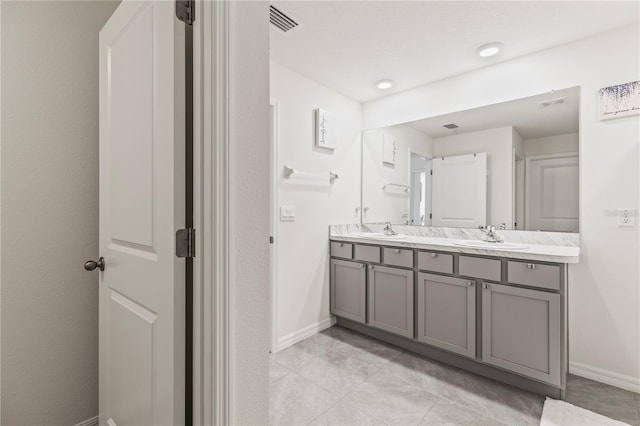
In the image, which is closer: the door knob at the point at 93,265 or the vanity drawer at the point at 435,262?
the door knob at the point at 93,265

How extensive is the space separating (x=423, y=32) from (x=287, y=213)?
1658mm

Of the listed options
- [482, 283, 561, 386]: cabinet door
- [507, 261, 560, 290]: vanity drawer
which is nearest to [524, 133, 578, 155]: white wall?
[507, 261, 560, 290]: vanity drawer

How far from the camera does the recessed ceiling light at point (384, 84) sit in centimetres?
291

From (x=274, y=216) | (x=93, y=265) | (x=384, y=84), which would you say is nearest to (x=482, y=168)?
(x=384, y=84)

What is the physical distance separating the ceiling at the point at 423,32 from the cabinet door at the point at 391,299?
1700 millimetres

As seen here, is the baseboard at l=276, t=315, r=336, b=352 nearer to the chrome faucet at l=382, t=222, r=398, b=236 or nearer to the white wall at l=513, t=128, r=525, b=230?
the chrome faucet at l=382, t=222, r=398, b=236

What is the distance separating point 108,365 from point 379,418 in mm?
1384

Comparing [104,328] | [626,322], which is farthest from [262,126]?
[626,322]

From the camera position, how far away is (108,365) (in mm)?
1341

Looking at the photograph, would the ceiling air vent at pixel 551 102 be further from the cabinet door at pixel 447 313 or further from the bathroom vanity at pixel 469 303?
the cabinet door at pixel 447 313

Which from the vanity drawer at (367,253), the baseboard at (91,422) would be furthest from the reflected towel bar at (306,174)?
the baseboard at (91,422)

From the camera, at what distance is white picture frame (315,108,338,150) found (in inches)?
114

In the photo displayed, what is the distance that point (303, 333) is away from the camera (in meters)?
2.83

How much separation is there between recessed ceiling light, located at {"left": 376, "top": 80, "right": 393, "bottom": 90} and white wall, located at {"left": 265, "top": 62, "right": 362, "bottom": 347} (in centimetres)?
40
